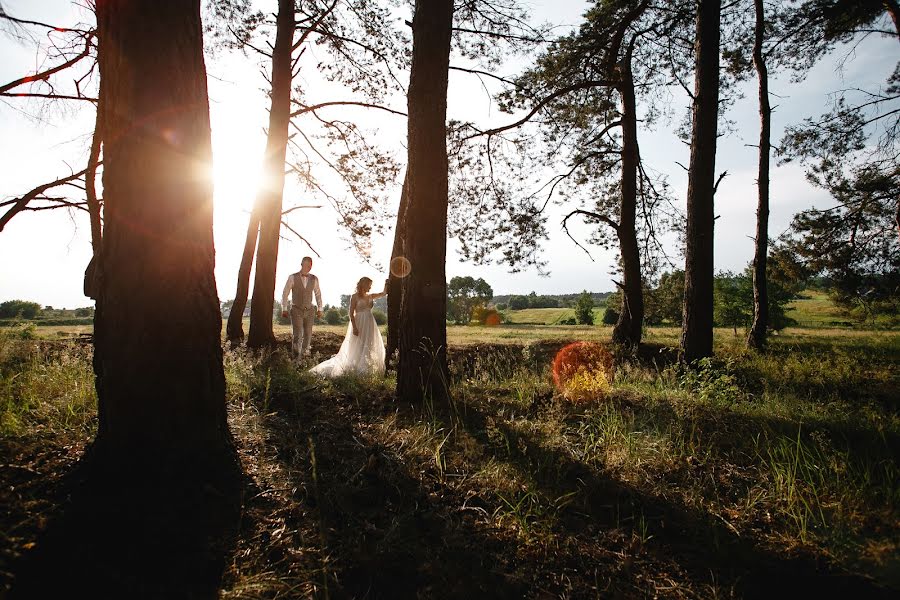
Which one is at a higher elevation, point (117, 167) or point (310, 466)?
point (117, 167)

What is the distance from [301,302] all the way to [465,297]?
64.4 metres

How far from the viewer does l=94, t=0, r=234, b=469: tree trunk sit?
2.26 metres

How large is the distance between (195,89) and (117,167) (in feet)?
2.15

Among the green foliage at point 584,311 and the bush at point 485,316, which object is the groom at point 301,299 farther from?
the green foliage at point 584,311

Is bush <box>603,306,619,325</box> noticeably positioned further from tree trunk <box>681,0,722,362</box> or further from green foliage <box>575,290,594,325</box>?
tree trunk <box>681,0,722,362</box>

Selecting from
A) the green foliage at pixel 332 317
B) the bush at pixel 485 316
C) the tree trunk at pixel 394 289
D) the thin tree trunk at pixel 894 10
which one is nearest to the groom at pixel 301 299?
the tree trunk at pixel 394 289

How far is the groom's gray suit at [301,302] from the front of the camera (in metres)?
8.90

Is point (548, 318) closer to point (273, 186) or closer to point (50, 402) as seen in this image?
point (273, 186)

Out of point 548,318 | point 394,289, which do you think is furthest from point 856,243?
point 548,318

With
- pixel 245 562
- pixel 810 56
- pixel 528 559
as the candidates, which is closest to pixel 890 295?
pixel 810 56

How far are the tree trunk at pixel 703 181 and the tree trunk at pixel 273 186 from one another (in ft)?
28.8

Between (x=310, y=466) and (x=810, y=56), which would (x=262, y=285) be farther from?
(x=810, y=56)

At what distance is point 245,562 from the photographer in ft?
5.61

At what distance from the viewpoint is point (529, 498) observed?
7.57 feet
